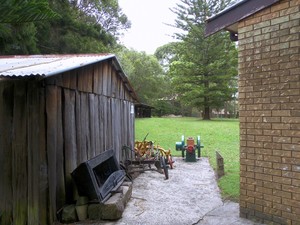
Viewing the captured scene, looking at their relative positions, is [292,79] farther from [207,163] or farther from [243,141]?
[207,163]

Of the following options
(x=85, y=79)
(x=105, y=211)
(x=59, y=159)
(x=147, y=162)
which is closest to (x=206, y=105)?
(x=147, y=162)

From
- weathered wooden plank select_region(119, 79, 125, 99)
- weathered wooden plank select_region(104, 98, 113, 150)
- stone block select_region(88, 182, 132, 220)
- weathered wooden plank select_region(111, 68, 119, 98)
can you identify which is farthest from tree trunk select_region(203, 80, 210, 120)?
stone block select_region(88, 182, 132, 220)

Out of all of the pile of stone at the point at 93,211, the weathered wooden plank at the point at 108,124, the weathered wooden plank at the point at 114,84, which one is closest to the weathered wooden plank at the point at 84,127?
the pile of stone at the point at 93,211

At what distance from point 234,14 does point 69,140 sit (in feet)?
11.3

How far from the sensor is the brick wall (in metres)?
4.41

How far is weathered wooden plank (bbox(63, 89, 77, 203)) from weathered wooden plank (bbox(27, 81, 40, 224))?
64 centimetres

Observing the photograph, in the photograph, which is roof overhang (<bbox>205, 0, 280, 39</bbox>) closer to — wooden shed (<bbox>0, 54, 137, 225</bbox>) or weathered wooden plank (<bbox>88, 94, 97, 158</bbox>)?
wooden shed (<bbox>0, 54, 137, 225</bbox>)

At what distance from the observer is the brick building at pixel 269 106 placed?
4.41 metres

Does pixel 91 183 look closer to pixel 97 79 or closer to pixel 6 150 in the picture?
pixel 6 150

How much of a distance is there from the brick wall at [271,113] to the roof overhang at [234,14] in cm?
12

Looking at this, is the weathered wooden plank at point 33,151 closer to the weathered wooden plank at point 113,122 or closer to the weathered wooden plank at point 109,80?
the weathered wooden plank at point 109,80

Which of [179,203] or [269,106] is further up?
[269,106]

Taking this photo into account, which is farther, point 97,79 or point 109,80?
point 109,80

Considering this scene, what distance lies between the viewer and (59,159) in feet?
16.8
